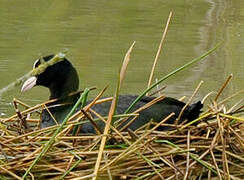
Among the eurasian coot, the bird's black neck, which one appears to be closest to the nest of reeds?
the eurasian coot

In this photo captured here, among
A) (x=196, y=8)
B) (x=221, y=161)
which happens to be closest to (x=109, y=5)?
(x=196, y=8)

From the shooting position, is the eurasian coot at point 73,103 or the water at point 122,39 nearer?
the eurasian coot at point 73,103

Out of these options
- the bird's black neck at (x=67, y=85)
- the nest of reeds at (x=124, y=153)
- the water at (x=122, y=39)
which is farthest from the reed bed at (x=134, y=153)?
the water at (x=122, y=39)

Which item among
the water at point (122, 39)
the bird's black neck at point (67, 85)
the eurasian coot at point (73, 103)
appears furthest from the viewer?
the water at point (122, 39)

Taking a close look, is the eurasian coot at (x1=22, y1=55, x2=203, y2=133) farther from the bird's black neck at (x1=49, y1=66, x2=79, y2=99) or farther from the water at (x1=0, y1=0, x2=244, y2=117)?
the water at (x1=0, y1=0, x2=244, y2=117)

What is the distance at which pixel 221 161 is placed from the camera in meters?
3.75

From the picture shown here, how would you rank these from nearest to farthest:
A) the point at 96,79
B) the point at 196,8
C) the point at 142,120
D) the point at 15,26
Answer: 1. the point at 142,120
2. the point at 96,79
3. the point at 15,26
4. the point at 196,8

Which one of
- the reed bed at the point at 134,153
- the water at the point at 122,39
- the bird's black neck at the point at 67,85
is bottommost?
the water at the point at 122,39

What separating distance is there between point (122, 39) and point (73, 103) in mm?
5663

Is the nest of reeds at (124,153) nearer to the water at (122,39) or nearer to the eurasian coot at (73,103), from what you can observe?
the eurasian coot at (73,103)

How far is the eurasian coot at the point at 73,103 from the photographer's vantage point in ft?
14.4

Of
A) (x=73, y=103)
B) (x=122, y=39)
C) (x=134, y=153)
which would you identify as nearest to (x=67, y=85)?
(x=73, y=103)

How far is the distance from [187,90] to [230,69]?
1.15 meters

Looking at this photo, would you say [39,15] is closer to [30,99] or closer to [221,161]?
[30,99]
